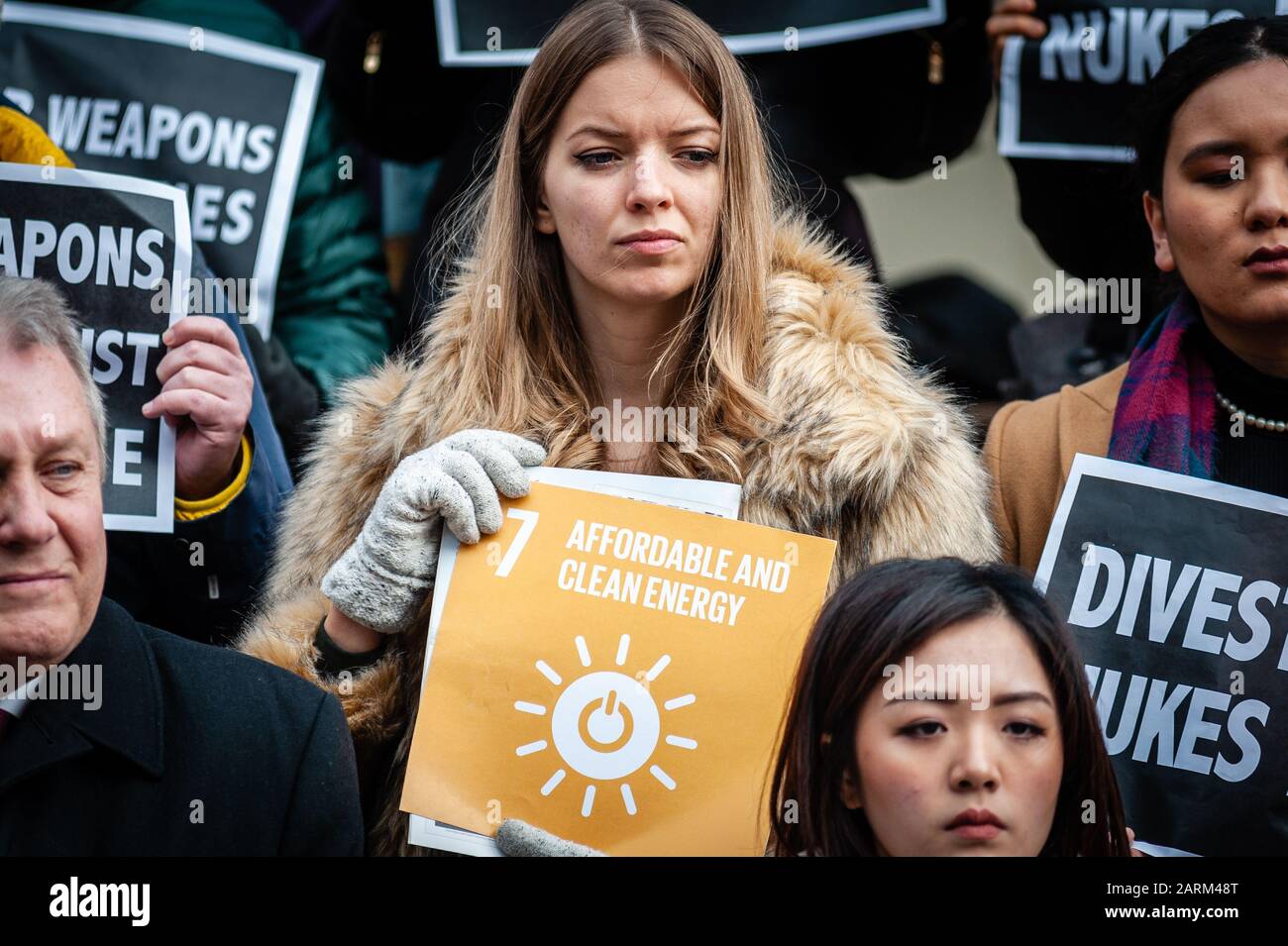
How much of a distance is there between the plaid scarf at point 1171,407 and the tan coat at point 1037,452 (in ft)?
0.18

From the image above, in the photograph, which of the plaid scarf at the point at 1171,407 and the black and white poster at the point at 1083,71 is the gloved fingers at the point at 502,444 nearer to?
the plaid scarf at the point at 1171,407

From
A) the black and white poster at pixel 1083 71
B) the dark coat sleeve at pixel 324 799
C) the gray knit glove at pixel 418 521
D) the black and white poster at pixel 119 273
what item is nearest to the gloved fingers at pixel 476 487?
the gray knit glove at pixel 418 521

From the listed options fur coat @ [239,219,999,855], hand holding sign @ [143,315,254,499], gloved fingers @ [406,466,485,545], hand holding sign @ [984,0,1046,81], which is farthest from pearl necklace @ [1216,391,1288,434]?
hand holding sign @ [143,315,254,499]

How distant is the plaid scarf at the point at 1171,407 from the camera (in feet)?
10.4

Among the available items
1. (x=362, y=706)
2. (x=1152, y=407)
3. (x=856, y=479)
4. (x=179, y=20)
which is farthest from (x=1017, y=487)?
(x=179, y=20)

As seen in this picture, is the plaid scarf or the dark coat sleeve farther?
the plaid scarf

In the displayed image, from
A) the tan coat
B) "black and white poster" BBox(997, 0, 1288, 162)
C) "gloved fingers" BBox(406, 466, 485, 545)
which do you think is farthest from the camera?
"black and white poster" BBox(997, 0, 1288, 162)

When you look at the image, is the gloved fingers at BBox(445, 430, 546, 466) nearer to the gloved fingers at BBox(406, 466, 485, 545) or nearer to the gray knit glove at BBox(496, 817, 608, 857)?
Answer: the gloved fingers at BBox(406, 466, 485, 545)

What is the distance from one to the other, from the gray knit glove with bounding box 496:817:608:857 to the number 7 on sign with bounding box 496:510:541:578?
467mm

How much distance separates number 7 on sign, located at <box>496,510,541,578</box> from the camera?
2.95 m

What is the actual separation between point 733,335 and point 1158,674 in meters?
1.07

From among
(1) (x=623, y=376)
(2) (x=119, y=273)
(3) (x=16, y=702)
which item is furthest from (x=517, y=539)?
(2) (x=119, y=273)

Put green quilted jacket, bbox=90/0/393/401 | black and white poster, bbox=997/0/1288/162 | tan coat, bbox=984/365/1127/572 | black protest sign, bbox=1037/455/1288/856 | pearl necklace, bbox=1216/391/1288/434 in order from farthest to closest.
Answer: green quilted jacket, bbox=90/0/393/401, black and white poster, bbox=997/0/1288/162, tan coat, bbox=984/365/1127/572, pearl necklace, bbox=1216/391/1288/434, black protest sign, bbox=1037/455/1288/856
